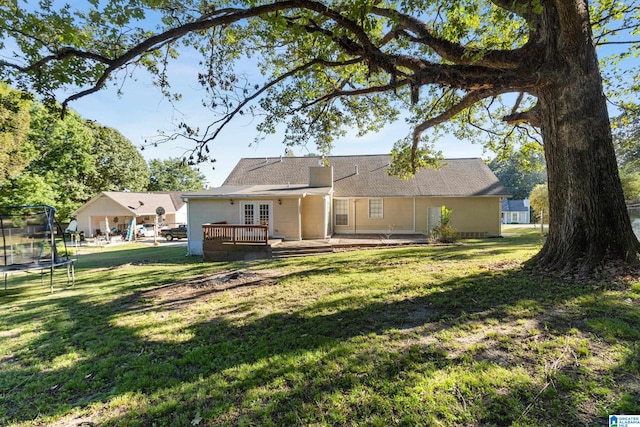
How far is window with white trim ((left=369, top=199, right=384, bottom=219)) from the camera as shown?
60.7ft

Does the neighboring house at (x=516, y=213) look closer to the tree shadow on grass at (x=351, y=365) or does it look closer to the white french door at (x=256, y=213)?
the white french door at (x=256, y=213)

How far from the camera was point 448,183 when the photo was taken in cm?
1877

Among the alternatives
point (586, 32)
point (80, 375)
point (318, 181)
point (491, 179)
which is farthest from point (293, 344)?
point (491, 179)

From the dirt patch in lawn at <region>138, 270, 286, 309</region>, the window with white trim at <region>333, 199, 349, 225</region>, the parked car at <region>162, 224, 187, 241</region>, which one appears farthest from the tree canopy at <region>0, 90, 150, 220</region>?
the dirt patch in lawn at <region>138, 270, 286, 309</region>

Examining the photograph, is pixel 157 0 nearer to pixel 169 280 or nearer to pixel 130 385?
pixel 130 385

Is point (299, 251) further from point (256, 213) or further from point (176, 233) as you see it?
point (176, 233)

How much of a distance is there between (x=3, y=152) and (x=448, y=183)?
29566mm

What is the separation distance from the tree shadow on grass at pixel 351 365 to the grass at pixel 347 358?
0.02 m

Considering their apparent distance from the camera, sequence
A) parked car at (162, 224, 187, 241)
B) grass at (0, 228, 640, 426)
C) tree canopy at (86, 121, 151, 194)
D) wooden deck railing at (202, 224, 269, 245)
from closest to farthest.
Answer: grass at (0, 228, 640, 426) < wooden deck railing at (202, 224, 269, 245) < parked car at (162, 224, 187, 241) < tree canopy at (86, 121, 151, 194)

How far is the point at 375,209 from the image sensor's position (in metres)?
18.6

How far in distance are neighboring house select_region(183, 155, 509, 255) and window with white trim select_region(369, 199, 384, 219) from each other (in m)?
0.06

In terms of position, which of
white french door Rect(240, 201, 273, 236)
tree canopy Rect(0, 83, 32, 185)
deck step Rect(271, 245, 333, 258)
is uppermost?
tree canopy Rect(0, 83, 32, 185)

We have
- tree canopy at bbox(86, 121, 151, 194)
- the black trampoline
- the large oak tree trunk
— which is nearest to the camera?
the large oak tree trunk

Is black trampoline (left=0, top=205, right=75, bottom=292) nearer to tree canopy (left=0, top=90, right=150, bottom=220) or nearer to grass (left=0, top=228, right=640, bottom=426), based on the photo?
grass (left=0, top=228, right=640, bottom=426)
